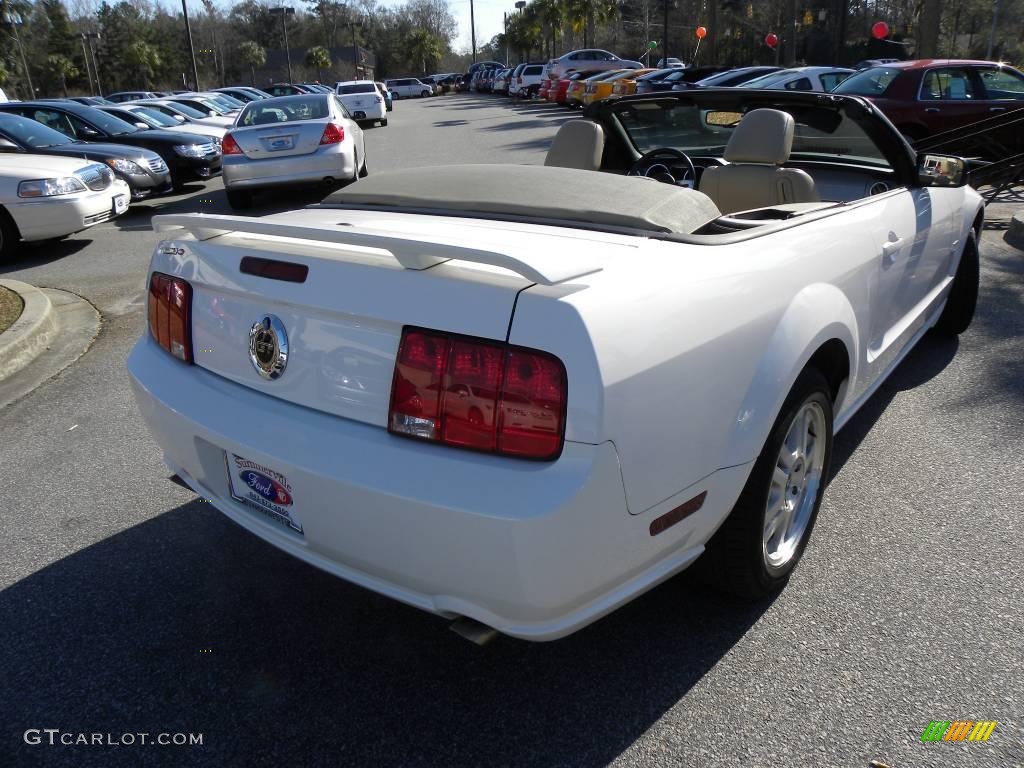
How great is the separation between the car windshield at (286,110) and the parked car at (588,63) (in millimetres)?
20090

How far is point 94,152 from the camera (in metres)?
10.6

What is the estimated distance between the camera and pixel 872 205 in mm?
3344

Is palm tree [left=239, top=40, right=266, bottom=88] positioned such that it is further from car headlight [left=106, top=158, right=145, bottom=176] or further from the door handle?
the door handle

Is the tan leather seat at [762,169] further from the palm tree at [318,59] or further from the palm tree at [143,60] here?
the palm tree at [318,59]

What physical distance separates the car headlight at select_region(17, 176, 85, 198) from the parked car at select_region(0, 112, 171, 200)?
1.73 meters

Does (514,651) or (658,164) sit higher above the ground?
(658,164)

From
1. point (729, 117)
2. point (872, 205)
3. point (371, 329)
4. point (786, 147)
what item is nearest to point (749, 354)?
point (371, 329)

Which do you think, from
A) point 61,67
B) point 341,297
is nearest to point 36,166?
point 341,297

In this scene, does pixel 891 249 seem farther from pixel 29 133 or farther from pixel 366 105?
pixel 366 105

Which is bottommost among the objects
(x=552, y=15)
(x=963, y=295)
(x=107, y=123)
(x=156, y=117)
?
(x=963, y=295)

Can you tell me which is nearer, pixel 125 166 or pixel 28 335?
pixel 28 335

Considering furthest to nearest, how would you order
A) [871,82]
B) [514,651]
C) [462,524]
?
1. [871,82]
2. [514,651]
3. [462,524]

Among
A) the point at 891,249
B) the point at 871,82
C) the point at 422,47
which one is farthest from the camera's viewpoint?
the point at 422,47

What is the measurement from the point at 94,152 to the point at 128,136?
224 centimetres
